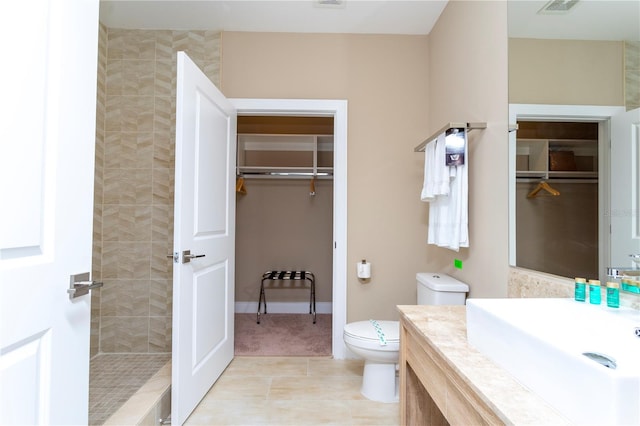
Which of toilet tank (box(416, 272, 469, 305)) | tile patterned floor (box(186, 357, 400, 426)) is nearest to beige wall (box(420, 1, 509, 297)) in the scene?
toilet tank (box(416, 272, 469, 305))

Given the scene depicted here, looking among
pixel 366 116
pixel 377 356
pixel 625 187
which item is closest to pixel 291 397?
pixel 377 356

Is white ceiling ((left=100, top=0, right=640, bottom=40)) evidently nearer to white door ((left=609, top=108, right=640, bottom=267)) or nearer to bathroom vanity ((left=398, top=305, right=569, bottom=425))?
white door ((left=609, top=108, right=640, bottom=267))

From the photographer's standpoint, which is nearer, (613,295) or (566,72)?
(613,295)

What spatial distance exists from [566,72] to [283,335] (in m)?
2.79

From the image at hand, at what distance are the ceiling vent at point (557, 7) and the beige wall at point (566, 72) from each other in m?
0.10

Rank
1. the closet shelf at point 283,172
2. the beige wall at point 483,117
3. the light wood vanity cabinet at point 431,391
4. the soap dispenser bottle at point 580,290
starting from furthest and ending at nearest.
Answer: the closet shelf at point 283,172, the beige wall at point 483,117, the soap dispenser bottle at point 580,290, the light wood vanity cabinet at point 431,391

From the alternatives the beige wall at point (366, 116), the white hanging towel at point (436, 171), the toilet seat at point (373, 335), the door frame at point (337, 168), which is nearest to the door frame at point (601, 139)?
the white hanging towel at point (436, 171)

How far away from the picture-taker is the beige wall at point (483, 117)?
1.50 metres

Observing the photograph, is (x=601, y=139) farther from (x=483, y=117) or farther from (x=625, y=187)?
(x=483, y=117)

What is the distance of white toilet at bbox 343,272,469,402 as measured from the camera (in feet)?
5.91

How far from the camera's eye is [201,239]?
1869 millimetres

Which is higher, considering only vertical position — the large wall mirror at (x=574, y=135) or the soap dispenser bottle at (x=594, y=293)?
the large wall mirror at (x=574, y=135)

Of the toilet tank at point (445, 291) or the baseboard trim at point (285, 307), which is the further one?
the baseboard trim at point (285, 307)

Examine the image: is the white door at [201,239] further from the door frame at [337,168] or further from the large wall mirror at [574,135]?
the large wall mirror at [574,135]
